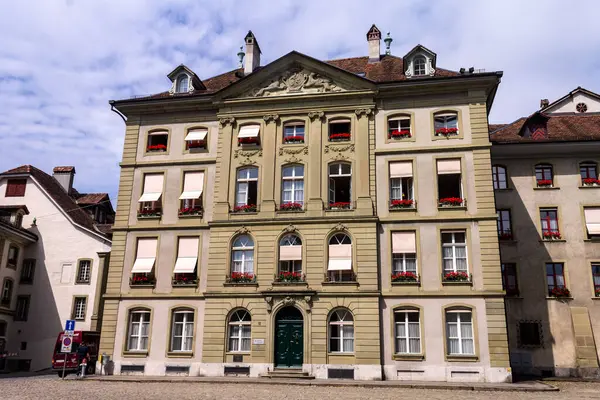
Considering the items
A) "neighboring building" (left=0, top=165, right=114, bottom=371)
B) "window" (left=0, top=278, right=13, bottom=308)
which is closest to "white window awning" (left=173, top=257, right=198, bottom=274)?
"neighboring building" (left=0, top=165, right=114, bottom=371)

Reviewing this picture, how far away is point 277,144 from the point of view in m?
32.2

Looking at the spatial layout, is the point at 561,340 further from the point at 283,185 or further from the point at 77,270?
the point at 77,270

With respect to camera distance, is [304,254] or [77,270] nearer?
[304,254]

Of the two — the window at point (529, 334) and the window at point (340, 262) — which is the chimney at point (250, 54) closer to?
the window at point (340, 262)

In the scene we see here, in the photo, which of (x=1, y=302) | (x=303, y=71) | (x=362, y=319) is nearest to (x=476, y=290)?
(x=362, y=319)

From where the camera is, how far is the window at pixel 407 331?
27938 millimetres

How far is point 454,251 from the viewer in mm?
28859

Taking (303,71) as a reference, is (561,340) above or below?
below

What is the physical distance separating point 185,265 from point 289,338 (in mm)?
7225

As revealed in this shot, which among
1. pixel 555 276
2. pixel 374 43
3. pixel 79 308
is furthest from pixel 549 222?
pixel 79 308

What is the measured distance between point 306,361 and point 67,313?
2094 centimetres

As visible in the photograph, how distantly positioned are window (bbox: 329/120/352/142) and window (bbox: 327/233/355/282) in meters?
5.69

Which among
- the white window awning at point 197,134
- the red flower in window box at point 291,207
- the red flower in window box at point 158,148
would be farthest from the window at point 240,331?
the red flower in window box at point 158,148

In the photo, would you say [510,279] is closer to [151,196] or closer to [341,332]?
[341,332]
